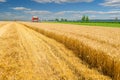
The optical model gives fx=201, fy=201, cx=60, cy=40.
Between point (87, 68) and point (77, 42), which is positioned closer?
point (87, 68)

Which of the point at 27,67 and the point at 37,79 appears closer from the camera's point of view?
the point at 37,79

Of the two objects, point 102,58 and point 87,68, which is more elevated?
point 102,58

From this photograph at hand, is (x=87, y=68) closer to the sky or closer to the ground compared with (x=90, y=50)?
closer to the ground

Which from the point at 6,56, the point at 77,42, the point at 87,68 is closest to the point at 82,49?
the point at 77,42

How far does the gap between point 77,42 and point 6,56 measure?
3917mm

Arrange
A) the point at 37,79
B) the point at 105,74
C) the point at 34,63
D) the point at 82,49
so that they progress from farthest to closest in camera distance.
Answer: the point at 82,49
the point at 34,63
the point at 105,74
the point at 37,79

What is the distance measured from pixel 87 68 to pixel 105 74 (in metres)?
0.91

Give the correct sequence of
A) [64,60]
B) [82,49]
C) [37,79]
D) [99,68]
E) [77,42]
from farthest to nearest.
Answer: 1. [77,42]
2. [82,49]
3. [64,60]
4. [99,68]
5. [37,79]

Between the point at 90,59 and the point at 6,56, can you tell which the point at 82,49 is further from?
the point at 6,56

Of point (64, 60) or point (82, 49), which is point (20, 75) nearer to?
point (64, 60)

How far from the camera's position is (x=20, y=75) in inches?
261

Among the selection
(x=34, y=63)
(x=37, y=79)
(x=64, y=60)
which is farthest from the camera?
(x=64, y=60)

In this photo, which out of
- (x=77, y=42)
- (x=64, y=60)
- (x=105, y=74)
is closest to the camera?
(x=105, y=74)

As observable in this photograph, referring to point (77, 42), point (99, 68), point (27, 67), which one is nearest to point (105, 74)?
point (99, 68)
